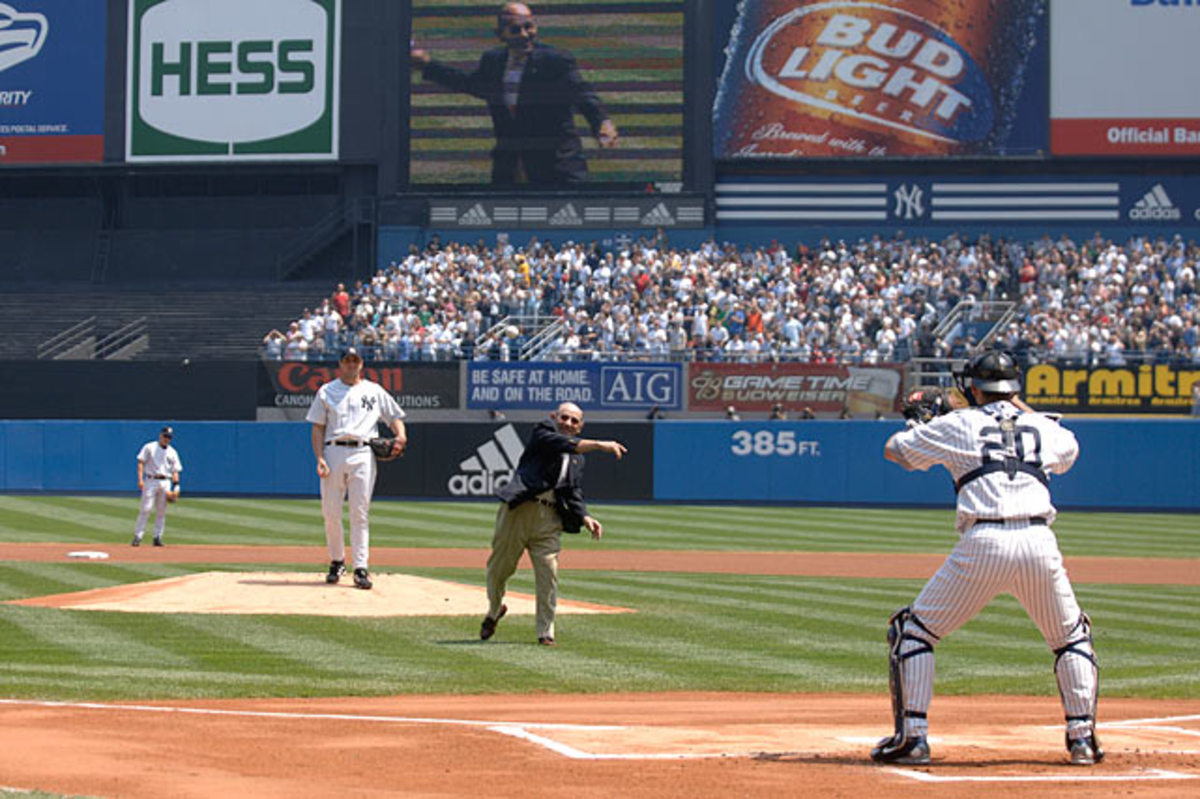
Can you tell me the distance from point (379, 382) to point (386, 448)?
25158 millimetres

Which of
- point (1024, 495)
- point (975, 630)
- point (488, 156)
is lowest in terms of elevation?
point (975, 630)

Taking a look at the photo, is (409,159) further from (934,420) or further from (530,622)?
(934,420)

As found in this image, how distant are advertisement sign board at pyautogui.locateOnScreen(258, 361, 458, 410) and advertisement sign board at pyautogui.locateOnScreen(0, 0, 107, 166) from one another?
12.0 metres

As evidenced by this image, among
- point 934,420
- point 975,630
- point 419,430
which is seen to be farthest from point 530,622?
point 419,430

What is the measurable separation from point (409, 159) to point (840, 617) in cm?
3335

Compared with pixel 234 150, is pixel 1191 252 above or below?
below

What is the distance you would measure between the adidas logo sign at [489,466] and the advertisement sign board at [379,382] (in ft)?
14.8

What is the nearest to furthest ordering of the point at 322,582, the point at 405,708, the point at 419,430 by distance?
the point at 405,708 → the point at 322,582 → the point at 419,430

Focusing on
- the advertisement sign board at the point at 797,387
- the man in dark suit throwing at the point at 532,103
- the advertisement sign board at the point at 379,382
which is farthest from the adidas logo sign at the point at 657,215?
the advertisement sign board at the point at 379,382

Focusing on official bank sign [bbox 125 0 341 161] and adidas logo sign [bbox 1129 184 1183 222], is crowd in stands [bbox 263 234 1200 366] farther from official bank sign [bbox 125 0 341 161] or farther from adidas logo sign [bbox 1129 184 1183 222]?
official bank sign [bbox 125 0 341 161]

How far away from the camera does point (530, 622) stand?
47.8ft

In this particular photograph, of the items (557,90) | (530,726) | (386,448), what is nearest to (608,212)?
(557,90)

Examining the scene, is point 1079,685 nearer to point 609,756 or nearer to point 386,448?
point 609,756

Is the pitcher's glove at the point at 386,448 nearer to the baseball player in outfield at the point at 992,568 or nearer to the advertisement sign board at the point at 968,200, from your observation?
the baseball player in outfield at the point at 992,568
